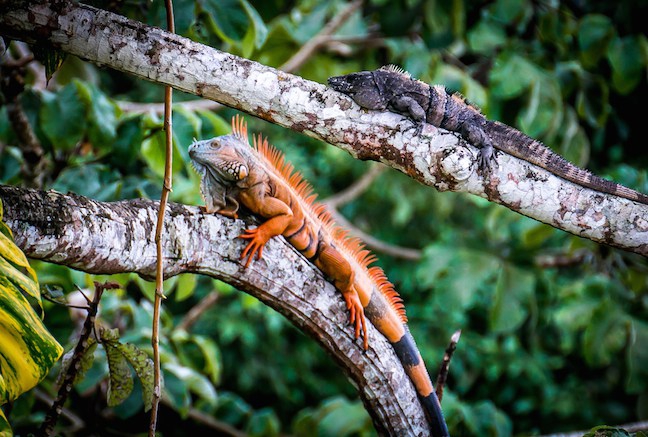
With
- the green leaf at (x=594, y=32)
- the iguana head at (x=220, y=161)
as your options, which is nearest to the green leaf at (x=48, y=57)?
the iguana head at (x=220, y=161)

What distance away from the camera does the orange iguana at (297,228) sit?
2.54 m

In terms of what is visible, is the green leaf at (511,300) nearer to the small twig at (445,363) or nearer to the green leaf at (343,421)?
the green leaf at (343,421)

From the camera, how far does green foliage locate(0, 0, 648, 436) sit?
3258 millimetres

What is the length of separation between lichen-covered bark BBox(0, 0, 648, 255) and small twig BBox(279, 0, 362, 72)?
317cm

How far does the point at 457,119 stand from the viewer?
258cm

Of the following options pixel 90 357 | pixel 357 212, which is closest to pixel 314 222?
pixel 90 357

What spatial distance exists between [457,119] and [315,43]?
3.12 m

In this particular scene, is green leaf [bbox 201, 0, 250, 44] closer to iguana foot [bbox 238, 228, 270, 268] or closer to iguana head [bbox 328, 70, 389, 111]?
iguana head [bbox 328, 70, 389, 111]

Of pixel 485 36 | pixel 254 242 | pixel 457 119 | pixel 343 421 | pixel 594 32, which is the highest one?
pixel 485 36

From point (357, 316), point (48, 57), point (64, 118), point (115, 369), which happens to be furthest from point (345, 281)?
point (64, 118)

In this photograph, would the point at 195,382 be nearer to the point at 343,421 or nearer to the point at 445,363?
the point at 343,421

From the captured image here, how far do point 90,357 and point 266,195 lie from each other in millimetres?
905

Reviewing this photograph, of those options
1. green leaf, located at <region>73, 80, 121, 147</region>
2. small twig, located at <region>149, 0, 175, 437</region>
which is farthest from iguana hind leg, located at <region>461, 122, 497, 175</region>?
green leaf, located at <region>73, 80, 121, 147</region>

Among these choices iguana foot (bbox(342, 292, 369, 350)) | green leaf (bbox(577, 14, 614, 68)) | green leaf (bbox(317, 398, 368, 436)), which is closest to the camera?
iguana foot (bbox(342, 292, 369, 350))
